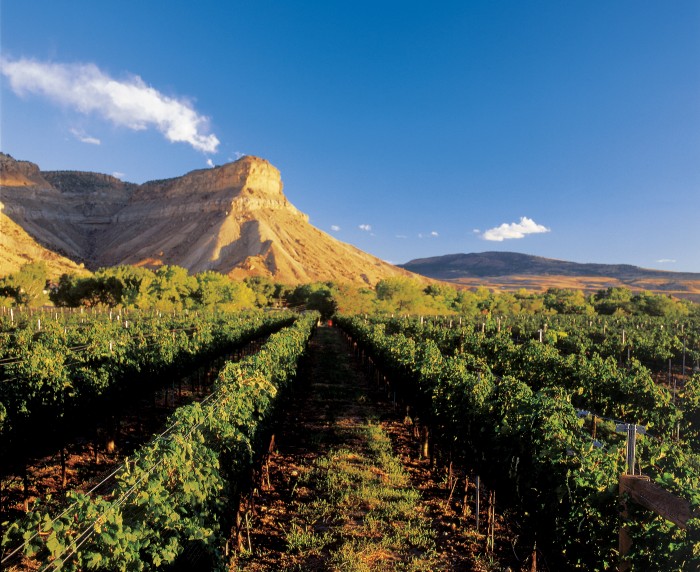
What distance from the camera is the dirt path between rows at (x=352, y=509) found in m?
6.23

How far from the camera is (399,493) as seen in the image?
27.1 feet

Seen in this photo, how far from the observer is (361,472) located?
9.18 meters

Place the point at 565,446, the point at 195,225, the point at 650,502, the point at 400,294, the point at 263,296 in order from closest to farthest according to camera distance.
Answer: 1. the point at 650,502
2. the point at 565,446
3. the point at 400,294
4. the point at 263,296
5. the point at 195,225

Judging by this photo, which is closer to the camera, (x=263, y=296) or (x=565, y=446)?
(x=565, y=446)

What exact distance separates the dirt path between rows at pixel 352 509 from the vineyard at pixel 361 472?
4cm

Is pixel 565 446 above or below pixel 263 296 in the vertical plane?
above

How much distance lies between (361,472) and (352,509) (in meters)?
1.57

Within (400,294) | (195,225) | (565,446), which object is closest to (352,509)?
(565,446)

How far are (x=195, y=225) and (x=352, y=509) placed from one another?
14810 cm

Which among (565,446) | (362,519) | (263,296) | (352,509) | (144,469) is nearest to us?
(144,469)

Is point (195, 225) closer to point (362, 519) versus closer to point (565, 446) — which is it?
point (362, 519)

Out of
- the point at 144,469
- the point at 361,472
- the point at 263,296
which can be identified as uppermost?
the point at 144,469

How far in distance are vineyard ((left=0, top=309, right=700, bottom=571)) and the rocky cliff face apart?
99.7 m

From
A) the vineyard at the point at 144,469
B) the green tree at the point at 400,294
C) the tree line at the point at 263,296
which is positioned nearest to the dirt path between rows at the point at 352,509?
the vineyard at the point at 144,469
